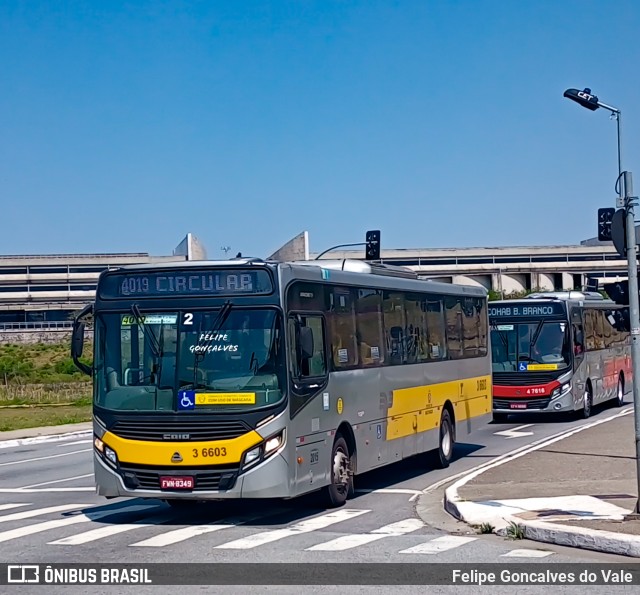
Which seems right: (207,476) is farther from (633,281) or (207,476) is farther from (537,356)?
(537,356)

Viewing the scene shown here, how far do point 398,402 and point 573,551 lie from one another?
21.0 feet

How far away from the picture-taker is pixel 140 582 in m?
9.38

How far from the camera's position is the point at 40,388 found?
59.3m

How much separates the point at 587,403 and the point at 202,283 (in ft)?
64.9

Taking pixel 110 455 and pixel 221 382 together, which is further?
pixel 110 455

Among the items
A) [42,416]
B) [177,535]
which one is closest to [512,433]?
[177,535]

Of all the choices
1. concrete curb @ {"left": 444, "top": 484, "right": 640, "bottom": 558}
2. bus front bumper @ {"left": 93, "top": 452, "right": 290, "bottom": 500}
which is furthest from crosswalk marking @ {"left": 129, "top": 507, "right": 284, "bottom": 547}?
concrete curb @ {"left": 444, "top": 484, "right": 640, "bottom": 558}

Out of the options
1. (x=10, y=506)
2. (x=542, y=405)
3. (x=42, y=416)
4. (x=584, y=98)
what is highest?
(x=584, y=98)

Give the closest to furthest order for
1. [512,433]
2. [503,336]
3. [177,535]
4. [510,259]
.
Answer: [177,535], [512,433], [503,336], [510,259]

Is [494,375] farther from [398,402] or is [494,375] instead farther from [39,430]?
[39,430]

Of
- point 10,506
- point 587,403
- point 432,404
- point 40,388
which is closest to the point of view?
point 10,506

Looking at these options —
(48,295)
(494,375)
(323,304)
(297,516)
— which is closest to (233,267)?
(323,304)

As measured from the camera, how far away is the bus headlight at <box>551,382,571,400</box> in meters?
28.3

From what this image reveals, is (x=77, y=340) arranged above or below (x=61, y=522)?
above
